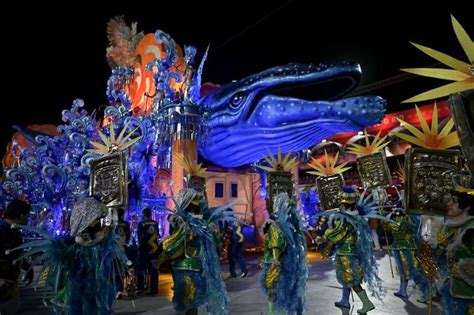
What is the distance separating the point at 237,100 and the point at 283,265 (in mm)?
5408

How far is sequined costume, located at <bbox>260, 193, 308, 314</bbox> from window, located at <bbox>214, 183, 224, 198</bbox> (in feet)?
21.2

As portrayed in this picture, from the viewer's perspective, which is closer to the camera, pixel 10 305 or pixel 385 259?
pixel 10 305

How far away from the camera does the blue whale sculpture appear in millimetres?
7570

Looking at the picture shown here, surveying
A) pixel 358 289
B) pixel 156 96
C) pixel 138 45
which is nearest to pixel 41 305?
pixel 358 289

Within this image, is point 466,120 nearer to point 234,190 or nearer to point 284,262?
point 284,262

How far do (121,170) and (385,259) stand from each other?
32.1 ft

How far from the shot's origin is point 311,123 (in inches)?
320

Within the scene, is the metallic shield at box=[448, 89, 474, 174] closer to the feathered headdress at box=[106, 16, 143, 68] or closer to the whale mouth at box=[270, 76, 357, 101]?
the whale mouth at box=[270, 76, 357, 101]

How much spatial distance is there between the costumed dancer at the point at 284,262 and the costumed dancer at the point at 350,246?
2.04 feet

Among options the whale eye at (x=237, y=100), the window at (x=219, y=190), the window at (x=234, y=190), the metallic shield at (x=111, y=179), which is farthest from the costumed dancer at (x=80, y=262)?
the window at (x=234, y=190)

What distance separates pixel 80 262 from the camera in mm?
3391

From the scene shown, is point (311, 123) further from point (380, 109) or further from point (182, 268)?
point (182, 268)

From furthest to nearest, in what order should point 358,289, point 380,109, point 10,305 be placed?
point 380,109
point 358,289
point 10,305

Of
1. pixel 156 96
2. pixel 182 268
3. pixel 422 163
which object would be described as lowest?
A: pixel 182 268
